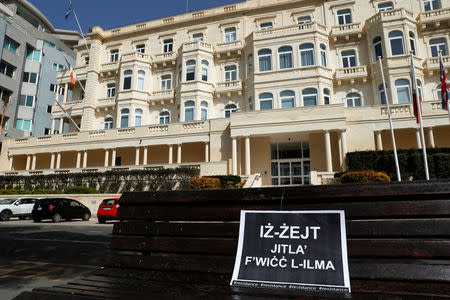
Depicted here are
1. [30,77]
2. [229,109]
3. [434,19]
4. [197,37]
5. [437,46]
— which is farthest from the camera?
[30,77]

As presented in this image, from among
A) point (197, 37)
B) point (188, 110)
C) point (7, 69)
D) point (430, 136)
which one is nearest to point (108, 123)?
point (188, 110)

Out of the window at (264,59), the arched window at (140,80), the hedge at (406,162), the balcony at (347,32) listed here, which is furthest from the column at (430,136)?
the arched window at (140,80)

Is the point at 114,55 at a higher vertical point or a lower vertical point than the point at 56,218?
higher

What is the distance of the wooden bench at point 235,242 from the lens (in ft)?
6.59

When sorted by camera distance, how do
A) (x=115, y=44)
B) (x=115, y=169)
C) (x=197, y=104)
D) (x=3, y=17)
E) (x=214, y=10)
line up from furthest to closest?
(x=3, y=17)
(x=115, y=44)
(x=214, y=10)
(x=197, y=104)
(x=115, y=169)

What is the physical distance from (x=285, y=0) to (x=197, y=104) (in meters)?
14.3

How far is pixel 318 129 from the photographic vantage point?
2125cm

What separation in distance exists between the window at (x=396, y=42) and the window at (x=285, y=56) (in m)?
8.68

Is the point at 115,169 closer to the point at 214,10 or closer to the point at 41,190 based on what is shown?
the point at 41,190

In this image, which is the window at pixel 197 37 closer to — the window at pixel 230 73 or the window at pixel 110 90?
the window at pixel 230 73

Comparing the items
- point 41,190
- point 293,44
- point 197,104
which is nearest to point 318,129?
point 293,44

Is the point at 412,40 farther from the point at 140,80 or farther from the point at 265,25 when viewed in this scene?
the point at 140,80

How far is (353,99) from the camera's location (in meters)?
26.1

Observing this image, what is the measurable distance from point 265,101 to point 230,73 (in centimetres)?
646
